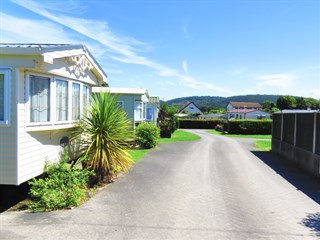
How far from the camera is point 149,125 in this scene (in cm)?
1881

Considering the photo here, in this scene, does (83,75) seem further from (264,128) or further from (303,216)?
(264,128)

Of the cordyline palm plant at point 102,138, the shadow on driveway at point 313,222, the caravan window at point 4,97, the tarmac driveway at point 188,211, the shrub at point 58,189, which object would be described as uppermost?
the caravan window at point 4,97

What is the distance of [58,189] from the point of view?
7352 millimetres

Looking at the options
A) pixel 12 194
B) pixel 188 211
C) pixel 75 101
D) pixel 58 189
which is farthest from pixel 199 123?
pixel 188 211

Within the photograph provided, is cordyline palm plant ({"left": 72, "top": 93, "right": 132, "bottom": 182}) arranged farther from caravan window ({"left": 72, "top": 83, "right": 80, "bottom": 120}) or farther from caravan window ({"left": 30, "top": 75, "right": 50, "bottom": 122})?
caravan window ({"left": 30, "top": 75, "right": 50, "bottom": 122})

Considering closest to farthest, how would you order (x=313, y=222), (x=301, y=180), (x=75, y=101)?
(x=313, y=222) → (x=75, y=101) → (x=301, y=180)

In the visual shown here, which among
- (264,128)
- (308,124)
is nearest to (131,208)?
(308,124)

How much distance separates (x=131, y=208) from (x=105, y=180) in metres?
2.80

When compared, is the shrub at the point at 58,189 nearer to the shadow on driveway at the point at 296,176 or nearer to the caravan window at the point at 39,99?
the caravan window at the point at 39,99

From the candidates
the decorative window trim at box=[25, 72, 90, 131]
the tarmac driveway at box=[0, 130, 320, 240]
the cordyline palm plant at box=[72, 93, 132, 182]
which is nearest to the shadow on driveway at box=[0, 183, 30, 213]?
the tarmac driveway at box=[0, 130, 320, 240]

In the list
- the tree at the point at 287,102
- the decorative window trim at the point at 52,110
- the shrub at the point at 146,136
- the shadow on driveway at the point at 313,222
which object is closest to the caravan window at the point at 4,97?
the decorative window trim at the point at 52,110

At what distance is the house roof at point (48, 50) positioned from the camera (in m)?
6.62

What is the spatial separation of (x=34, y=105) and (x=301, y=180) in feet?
28.4

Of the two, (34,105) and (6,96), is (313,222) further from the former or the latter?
(6,96)
